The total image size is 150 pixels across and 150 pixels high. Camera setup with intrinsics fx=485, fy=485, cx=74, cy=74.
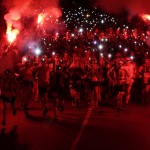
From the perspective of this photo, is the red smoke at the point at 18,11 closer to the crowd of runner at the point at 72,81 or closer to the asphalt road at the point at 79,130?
the crowd of runner at the point at 72,81

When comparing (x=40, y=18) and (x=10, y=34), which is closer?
(x=10, y=34)

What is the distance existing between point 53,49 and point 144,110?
1132cm

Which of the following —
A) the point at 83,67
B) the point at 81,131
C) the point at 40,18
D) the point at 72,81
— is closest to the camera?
the point at 81,131

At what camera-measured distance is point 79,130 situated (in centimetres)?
1212

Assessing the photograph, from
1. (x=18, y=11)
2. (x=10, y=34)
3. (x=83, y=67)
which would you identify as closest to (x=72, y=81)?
(x=83, y=67)

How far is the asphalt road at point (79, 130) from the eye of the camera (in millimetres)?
10242

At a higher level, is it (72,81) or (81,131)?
(72,81)

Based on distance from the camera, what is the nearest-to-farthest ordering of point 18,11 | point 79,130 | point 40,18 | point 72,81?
point 79,130, point 72,81, point 18,11, point 40,18

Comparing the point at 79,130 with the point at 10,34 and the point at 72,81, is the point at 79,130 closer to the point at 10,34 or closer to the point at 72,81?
the point at 72,81

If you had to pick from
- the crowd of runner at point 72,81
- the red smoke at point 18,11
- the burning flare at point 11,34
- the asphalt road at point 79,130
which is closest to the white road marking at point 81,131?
the asphalt road at point 79,130

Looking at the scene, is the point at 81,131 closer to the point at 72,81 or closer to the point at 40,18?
the point at 72,81

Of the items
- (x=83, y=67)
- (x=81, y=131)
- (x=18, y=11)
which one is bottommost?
(x=81, y=131)

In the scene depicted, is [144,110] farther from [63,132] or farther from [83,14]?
[83,14]

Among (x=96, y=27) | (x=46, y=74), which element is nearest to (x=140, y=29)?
(x=96, y=27)
